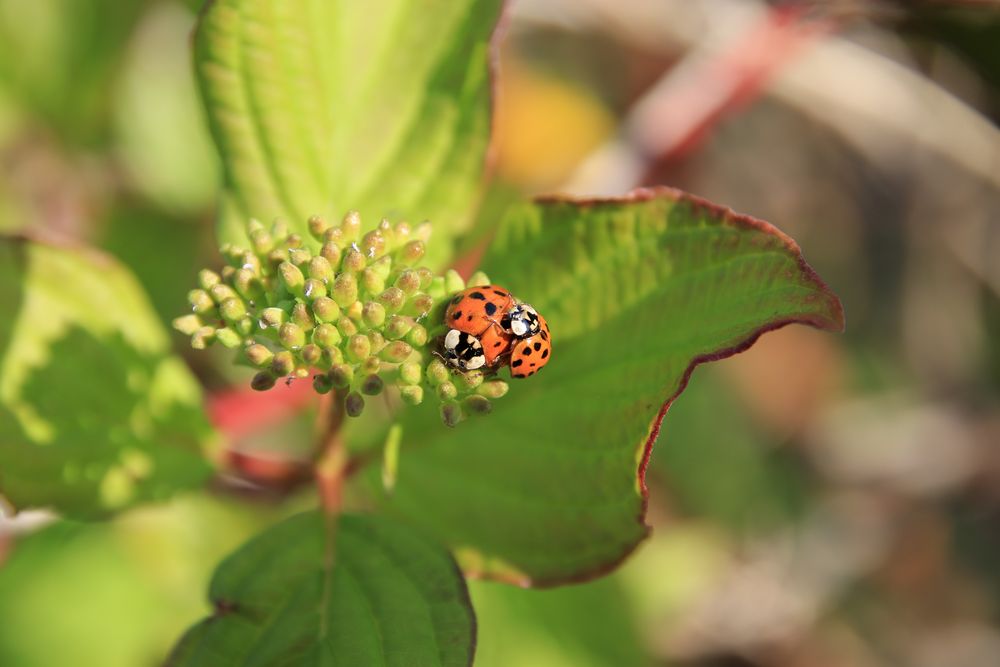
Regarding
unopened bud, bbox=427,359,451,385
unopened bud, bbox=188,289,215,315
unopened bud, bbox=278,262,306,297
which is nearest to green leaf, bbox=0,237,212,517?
unopened bud, bbox=188,289,215,315

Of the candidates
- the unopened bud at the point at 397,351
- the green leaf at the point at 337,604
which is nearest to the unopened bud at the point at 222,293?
the unopened bud at the point at 397,351

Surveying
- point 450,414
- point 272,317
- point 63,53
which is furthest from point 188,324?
point 63,53

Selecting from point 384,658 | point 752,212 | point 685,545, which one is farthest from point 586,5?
point 384,658

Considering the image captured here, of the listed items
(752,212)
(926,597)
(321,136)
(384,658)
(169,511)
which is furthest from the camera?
(752,212)

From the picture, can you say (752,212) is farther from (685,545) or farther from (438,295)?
(438,295)

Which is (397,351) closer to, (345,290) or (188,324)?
(345,290)

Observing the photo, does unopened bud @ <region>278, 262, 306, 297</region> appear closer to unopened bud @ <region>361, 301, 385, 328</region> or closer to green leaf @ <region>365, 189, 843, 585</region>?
unopened bud @ <region>361, 301, 385, 328</region>
